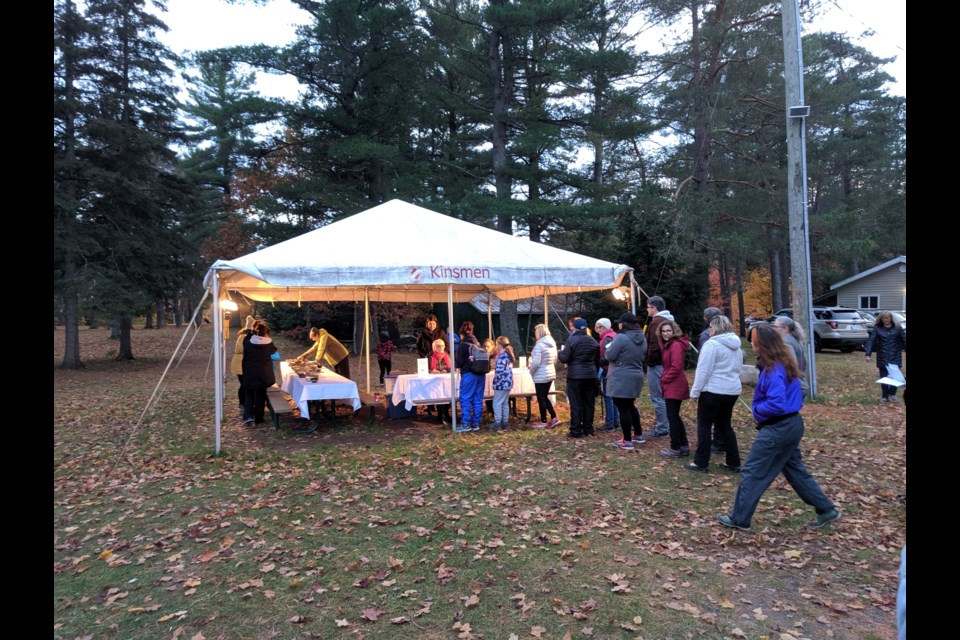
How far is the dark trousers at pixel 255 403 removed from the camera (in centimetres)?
992

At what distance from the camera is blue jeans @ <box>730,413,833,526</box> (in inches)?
181

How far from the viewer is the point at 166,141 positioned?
70.5 feet

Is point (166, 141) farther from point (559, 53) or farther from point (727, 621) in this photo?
point (727, 621)

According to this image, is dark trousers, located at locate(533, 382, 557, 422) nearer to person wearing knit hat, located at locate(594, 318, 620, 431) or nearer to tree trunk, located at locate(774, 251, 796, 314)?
person wearing knit hat, located at locate(594, 318, 620, 431)

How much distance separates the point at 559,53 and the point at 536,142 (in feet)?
10.4

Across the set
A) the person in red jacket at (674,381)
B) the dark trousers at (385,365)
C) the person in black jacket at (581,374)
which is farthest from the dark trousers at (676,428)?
the dark trousers at (385,365)

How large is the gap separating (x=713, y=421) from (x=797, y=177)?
7587 millimetres

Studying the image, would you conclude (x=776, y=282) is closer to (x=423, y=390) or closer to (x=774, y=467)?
(x=423, y=390)

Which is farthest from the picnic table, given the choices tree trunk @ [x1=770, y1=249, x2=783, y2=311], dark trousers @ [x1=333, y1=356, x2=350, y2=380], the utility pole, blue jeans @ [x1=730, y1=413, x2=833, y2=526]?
tree trunk @ [x1=770, y1=249, x2=783, y2=311]

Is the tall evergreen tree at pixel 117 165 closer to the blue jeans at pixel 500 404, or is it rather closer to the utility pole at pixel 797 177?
the blue jeans at pixel 500 404

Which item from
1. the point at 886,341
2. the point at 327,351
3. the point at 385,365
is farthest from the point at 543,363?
the point at 886,341

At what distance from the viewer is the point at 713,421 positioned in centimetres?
650

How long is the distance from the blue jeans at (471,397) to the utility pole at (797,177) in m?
6.71

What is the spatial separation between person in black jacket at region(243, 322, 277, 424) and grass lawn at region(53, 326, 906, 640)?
1.18m
